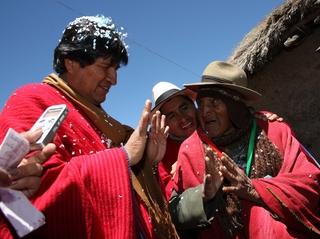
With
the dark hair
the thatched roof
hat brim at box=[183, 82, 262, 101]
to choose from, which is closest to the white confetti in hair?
the dark hair

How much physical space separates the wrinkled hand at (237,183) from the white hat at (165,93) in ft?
4.14

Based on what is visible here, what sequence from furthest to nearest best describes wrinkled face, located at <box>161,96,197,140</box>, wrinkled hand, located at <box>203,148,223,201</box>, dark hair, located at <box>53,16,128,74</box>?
wrinkled face, located at <box>161,96,197,140</box> → wrinkled hand, located at <box>203,148,223,201</box> → dark hair, located at <box>53,16,128,74</box>

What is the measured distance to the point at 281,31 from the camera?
15.9 ft

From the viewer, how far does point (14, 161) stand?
4.49 feet

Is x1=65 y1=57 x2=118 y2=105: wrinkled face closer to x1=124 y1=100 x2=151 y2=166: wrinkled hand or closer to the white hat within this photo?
x1=124 y1=100 x2=151 y2=166: wrinkled hand

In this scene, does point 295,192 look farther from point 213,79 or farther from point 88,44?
point 88,44

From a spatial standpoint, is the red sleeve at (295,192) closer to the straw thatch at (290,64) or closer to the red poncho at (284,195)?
the red poncho at (284,195)

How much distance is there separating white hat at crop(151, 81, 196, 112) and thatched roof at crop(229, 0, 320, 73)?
1.63 metres

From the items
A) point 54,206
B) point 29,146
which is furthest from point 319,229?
point 29,146

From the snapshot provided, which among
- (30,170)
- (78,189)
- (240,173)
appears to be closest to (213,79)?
(240,173)

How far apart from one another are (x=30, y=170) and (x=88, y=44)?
1064 millimetres

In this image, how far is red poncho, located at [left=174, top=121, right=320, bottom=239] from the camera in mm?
2488

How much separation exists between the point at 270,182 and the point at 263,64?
9.58 feet

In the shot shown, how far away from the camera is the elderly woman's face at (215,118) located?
3.11 meters
